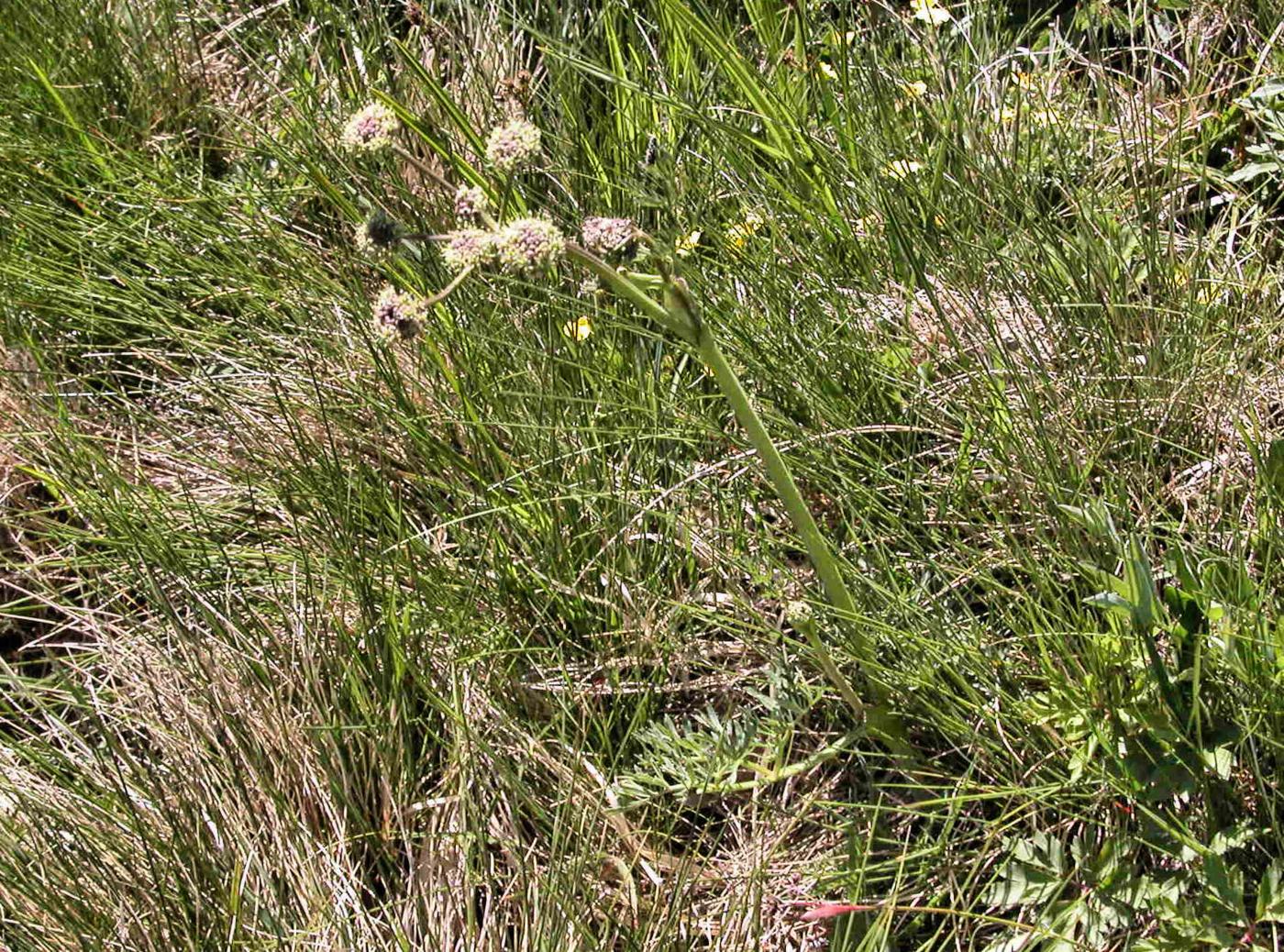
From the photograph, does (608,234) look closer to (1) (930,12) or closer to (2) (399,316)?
(2) (399,316)

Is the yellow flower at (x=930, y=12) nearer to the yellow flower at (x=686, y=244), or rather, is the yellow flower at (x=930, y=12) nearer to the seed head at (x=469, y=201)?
the yellow flower at (x=686, y=244)

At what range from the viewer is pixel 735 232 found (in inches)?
97.0

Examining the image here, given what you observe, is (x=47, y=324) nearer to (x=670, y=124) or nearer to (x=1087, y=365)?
(x=670, y=124)

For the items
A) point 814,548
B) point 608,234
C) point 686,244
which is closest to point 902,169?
point 686,244

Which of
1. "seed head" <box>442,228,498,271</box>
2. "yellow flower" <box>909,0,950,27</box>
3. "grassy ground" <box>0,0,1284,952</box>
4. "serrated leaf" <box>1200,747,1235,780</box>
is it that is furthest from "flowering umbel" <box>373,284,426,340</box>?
"yellow flower" <box>909,0,950,27</box>

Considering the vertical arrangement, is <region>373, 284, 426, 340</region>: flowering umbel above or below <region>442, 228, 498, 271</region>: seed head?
below

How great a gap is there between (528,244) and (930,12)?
5.31ft

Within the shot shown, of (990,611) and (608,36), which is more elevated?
(608,36)

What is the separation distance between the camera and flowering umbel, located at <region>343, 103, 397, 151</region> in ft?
4.94

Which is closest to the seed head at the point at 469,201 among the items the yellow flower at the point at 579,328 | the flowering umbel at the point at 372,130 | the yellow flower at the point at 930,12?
the flowering umbel at the point at 372,130

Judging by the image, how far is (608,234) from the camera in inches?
57.8

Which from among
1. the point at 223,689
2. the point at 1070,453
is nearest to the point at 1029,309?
the point at 1070,453

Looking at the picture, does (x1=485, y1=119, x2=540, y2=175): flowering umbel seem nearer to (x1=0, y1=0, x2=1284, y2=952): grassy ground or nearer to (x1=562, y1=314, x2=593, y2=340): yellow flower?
(x1=0, y1=0, x2=1284, y2=952): grassy ground

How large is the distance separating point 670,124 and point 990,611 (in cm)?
119
